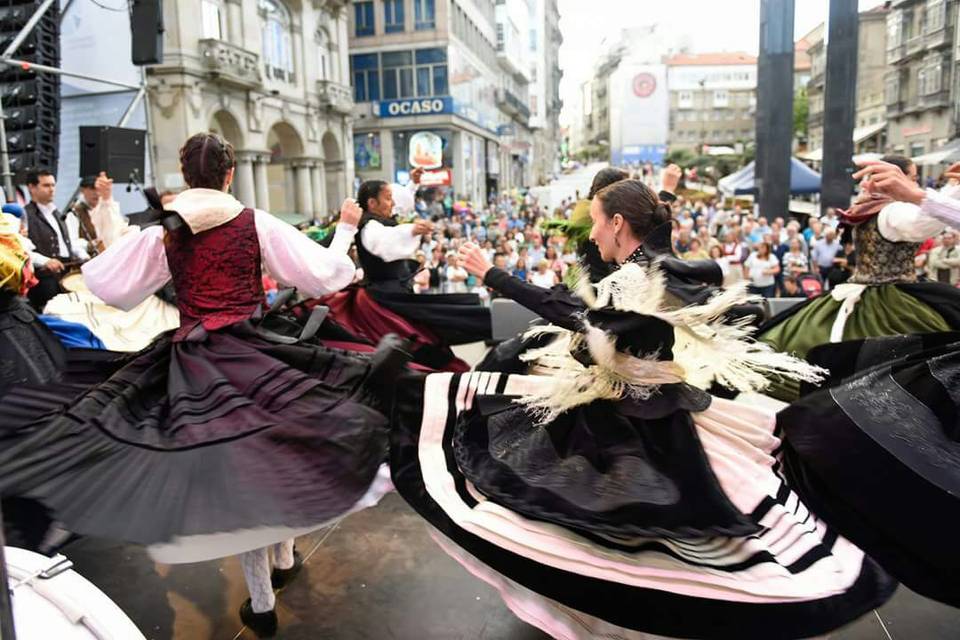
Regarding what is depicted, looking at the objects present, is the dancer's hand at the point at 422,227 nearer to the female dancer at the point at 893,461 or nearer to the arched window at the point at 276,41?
the female dancer at the point at 893,461

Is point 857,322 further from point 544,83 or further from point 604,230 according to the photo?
point 544,83

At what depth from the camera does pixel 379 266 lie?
14.0 feet

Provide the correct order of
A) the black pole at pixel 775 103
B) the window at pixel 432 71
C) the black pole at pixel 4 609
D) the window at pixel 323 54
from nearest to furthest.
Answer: the black pole at pixel 4 609 < the black pole at pixel 775 103 < the window at pixel 323 54 < the window at pixel 432 71

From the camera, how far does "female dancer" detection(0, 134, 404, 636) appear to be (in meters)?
2.18

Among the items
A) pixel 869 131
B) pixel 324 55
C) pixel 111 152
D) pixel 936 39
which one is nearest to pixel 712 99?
pixel 869 131

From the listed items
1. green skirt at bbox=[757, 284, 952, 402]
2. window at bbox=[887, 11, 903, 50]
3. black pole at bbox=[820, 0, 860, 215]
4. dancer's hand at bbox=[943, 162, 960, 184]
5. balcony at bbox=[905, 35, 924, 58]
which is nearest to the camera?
dancer's hand at bbox=[943, 162, 960, 184]

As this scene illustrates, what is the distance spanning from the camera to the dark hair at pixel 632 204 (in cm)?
264

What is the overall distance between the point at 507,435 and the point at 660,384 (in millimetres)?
490

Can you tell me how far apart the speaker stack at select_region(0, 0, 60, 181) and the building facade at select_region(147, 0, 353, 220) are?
3514 millimetres

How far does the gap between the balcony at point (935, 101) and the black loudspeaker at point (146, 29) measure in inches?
1306

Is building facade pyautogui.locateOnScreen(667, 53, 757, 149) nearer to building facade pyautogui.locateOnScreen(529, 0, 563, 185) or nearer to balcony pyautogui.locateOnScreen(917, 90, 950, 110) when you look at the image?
building facade pyautogui.locateOnScreen(529, 0, 563, 185)

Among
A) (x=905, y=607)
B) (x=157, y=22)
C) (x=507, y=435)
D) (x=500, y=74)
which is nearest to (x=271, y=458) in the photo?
(x=507, y=435)

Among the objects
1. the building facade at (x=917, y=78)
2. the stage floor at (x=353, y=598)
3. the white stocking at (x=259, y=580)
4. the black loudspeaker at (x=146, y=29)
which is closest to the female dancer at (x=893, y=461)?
→ the stage floor at (x=353, y=598)

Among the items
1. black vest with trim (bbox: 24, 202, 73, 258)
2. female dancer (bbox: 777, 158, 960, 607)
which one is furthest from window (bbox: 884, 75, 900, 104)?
female dancer (bbox: 777, 158, 960, 607)
